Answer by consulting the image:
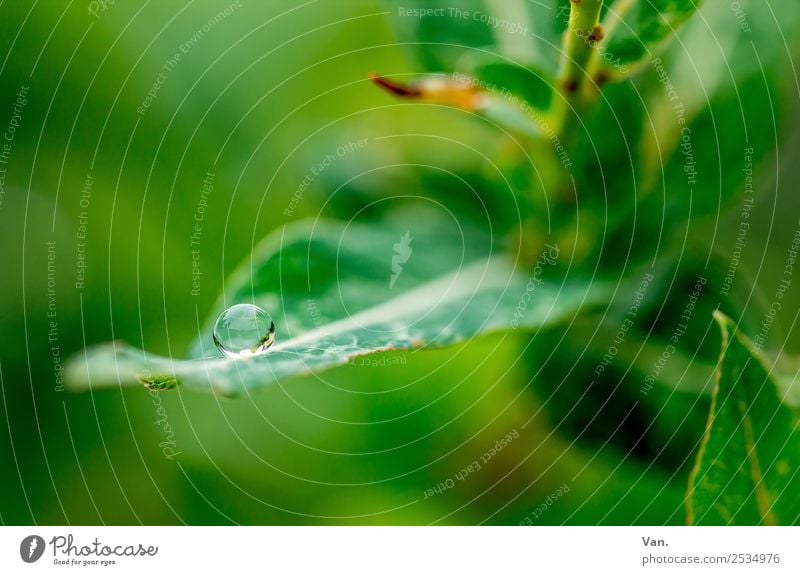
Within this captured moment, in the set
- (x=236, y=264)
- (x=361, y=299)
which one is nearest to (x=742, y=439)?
(x=361, y=299)

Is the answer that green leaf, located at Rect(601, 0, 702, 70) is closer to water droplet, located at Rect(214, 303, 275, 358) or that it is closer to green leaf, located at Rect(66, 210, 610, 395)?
green leaf, located at Rect(66, 210, 610, 395)

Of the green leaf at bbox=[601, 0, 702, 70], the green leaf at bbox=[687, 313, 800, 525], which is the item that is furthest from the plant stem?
the green leaf at bbox=[687, 313, 800, 525]

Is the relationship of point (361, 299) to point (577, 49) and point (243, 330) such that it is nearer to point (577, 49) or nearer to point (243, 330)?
point (243, 330)

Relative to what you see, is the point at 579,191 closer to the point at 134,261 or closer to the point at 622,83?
the point at 622,83
